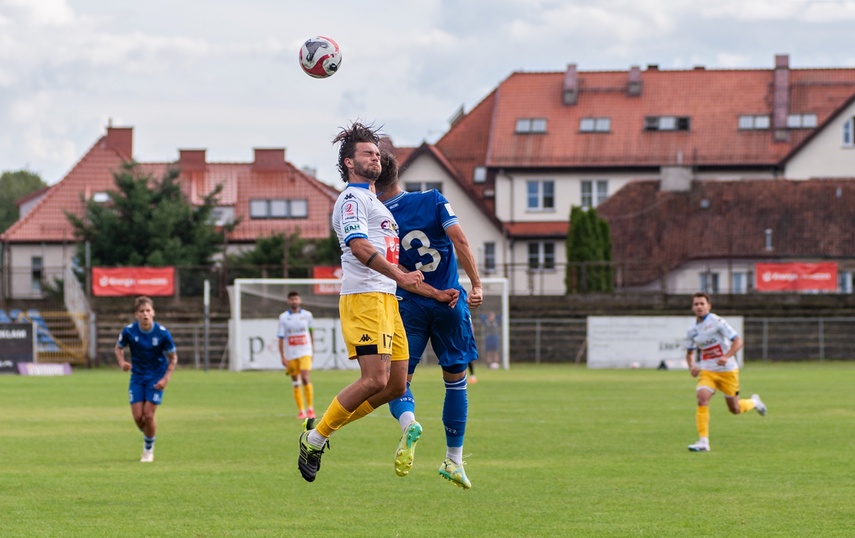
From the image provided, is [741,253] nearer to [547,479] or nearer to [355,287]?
[547,479]

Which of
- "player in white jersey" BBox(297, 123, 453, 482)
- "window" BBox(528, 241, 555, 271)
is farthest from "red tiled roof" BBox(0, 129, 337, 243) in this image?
"player in white jersey" BBox(297, 123, 453, 482)

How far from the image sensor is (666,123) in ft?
228

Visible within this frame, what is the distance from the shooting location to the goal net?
43.8 m

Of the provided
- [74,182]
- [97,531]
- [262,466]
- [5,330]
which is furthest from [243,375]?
[74,182]

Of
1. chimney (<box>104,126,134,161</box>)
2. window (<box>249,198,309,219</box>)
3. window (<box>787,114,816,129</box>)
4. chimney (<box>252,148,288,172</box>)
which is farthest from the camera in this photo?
chimney (<box>104,126,134,161</box>)

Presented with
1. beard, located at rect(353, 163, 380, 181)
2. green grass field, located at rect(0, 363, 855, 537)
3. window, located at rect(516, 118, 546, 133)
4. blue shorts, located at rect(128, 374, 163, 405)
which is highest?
window, located at rect(516, 118, 546, 133)

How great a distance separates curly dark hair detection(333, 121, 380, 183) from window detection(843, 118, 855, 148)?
60.1m

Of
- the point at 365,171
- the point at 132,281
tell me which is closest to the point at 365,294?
the point at 365,171

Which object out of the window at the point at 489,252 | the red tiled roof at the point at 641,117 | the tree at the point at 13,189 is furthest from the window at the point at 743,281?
the tree at the point at 13,189

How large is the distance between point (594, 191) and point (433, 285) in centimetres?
5945

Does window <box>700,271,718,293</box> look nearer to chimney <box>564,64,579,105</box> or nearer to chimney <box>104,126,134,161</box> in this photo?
chimney <box>564,64,579,105</box>

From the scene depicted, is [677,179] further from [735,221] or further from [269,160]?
[269,160]

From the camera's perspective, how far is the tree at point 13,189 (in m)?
125

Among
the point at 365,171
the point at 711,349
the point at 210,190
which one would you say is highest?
the point at 210,190
